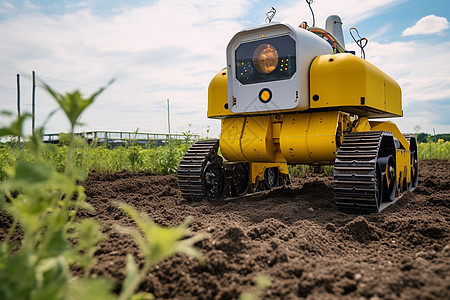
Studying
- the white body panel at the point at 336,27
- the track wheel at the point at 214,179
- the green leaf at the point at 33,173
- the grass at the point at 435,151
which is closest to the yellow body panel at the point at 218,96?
the track wheel at the point at 214,179

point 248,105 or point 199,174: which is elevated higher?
point 248,105

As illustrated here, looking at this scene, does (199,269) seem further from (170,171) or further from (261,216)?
(170,171)

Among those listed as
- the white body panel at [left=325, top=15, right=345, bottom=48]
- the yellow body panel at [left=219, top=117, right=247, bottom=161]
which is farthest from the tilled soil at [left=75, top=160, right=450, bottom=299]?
the white body panel at [left=325, top=15, right=345, bottom=48]

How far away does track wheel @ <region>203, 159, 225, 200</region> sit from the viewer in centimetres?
478

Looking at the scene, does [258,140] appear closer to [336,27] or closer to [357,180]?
[357,180]

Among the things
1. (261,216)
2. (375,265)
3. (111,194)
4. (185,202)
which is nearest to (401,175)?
(261,216)

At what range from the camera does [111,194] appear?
4.98 meters

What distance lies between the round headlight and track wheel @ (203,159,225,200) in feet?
4.43

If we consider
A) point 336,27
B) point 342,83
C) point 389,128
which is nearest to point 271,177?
point 389,128

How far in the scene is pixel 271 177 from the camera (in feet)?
20.9

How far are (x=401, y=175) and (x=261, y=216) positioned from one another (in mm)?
2738

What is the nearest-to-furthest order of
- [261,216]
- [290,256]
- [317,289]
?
[317,289] < [290,256] < [261,216]

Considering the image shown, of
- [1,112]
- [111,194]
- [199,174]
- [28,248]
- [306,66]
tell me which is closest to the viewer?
[28,248]

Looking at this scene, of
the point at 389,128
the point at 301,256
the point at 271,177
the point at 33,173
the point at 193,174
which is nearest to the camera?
the point at 33,173
